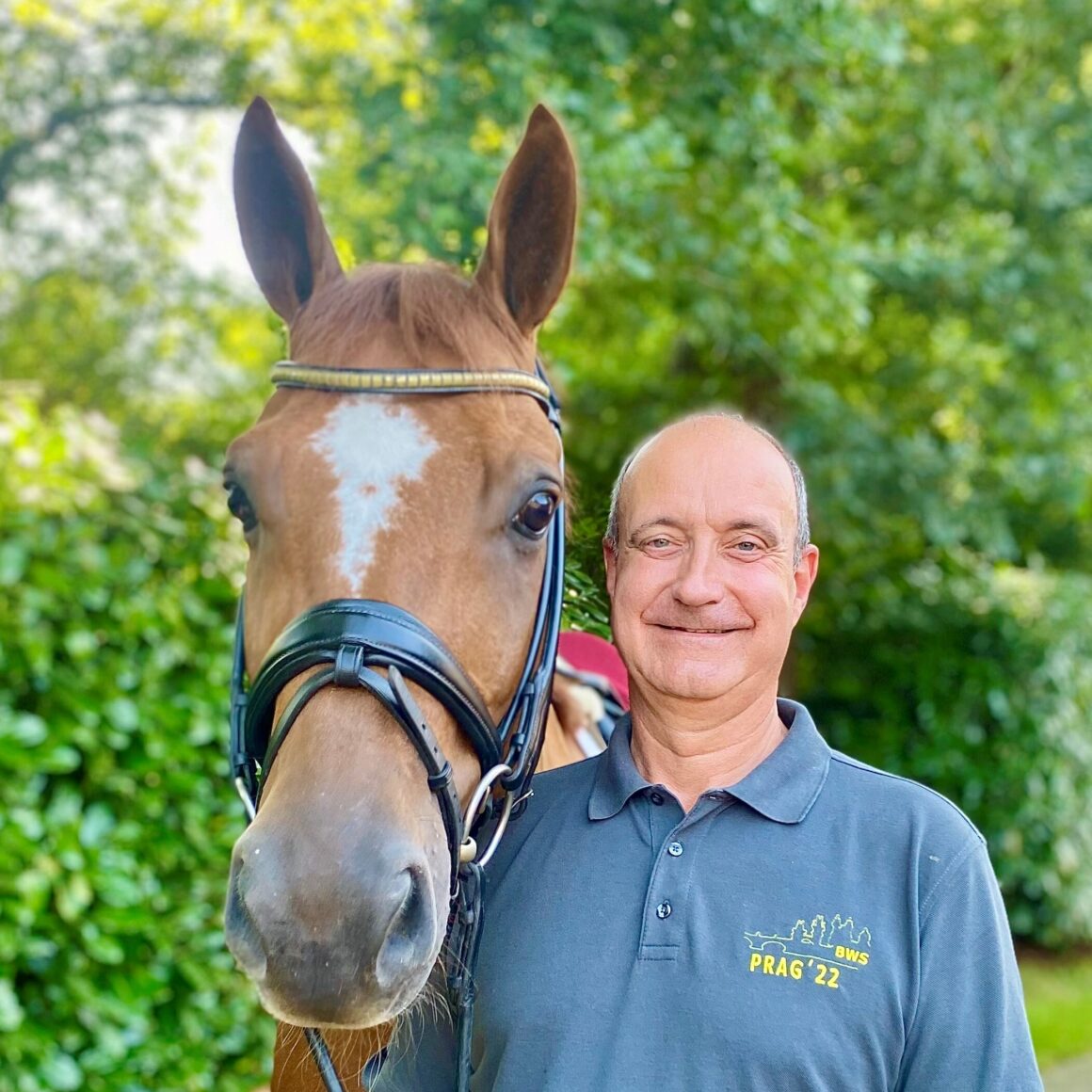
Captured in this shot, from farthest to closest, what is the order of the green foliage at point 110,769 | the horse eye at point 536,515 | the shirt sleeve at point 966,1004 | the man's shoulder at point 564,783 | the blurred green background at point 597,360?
the blurred green background at point 597,360 < the green foliage at point 110,769 < the horse eye at point 536,515 < the man's shoulder at point 564,783 < the shirt sleeve at point 966,1004

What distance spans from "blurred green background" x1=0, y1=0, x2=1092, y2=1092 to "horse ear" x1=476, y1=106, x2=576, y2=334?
50 centimetres

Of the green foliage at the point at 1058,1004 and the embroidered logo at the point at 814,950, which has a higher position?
the embroidered logo at the point at 814,950

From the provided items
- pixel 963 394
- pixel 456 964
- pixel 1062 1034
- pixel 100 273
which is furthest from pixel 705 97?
pixel 100 273

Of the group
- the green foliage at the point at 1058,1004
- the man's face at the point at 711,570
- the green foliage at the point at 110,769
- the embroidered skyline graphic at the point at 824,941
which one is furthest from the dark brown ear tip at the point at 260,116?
the green foliage at the point at 1058,1004

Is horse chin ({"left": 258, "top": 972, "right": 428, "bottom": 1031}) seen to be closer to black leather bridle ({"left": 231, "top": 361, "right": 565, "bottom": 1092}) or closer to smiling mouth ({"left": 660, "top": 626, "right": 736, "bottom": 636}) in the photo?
black leather bridle ({"left": 231, "top": 361, "right": 565, "bottom": 1092})

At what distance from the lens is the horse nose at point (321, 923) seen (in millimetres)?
1425

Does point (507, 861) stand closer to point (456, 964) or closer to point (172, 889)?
point (456, 964)

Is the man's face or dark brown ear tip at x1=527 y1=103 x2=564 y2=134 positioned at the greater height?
dark brown ear tip at x1=527 y1=103 x2=564 y2=134

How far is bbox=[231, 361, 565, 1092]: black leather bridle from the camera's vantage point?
1.60 meters

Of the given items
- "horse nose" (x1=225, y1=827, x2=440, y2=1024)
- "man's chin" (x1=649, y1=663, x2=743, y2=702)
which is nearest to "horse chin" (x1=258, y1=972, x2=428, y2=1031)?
"horse nose" (x1=225, y1=827, x2=440, y2=1024)

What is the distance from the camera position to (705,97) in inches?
203

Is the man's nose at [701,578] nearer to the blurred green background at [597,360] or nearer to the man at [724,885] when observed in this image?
the man at [724,885]

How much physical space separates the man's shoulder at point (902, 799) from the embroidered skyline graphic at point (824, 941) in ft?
0.55

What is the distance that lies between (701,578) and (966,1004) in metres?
0.64
